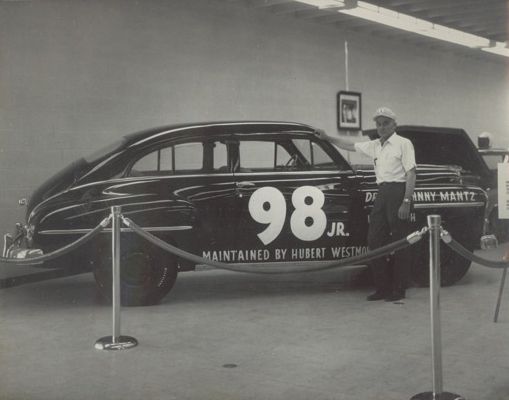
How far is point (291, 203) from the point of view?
5.80m

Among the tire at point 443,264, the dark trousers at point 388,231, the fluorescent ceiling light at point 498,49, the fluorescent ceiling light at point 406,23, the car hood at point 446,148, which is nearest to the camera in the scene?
the dark trousers at point 388,231

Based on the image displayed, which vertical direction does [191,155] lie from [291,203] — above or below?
above

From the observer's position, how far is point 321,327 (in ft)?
15.9

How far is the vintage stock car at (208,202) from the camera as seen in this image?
5.55 m

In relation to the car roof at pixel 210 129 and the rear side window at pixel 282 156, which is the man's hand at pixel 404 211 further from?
the car roof at pixel 210 129

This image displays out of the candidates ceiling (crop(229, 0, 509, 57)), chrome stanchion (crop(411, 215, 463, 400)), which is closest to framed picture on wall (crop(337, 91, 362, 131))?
ceiling (crop(229, 0, 509, 57))

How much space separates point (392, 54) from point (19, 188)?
703 cm

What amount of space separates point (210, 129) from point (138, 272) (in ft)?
4.58

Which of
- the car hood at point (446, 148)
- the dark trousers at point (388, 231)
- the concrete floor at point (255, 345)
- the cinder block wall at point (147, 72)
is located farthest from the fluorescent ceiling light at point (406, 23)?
the concrete floor at point (255, 345)

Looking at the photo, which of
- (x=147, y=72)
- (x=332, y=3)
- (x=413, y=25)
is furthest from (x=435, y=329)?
(x=413, y=25)

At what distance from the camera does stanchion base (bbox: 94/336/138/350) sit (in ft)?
14.1

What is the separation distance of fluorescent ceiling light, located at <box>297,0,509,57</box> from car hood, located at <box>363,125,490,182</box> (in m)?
1.90

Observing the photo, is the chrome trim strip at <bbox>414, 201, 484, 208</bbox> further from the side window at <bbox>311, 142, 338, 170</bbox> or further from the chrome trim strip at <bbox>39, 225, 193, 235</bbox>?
the chrome trim strip at <bbox>39, 225, 193, 235</bbox>

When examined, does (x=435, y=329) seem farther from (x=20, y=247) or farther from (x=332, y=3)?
(x=332, y=3)
